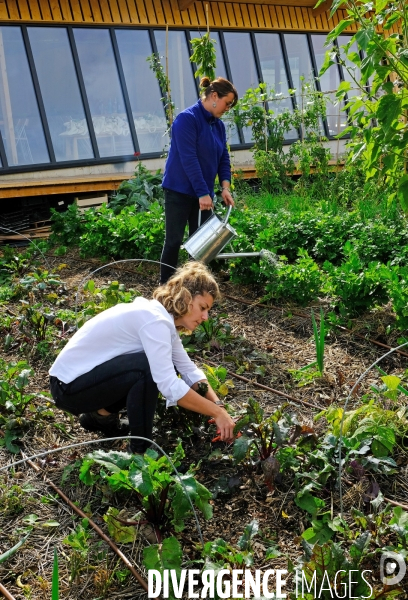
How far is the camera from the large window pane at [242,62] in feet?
33.2

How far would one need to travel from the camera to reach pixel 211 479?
2.71 meters

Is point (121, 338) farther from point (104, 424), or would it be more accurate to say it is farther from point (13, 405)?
point (13, 405)

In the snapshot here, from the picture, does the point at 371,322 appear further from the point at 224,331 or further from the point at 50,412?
the point at 50,412

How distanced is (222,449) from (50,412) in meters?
0.85

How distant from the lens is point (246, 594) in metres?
2.03

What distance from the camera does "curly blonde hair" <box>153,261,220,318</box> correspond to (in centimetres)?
264

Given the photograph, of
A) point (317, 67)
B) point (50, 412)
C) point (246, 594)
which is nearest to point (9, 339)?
point (50, 412)

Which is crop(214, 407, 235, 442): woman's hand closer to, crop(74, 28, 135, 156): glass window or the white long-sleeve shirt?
the white long-sleeve shirt

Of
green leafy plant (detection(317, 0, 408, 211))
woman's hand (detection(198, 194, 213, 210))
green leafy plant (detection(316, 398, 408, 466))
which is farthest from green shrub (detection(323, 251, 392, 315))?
green leafy plant (detection(316, 398, 408, 466))

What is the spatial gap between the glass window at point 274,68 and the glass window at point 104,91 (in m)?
2.59

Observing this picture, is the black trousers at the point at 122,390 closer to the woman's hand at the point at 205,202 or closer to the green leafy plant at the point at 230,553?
the green leafy plant at the point at 230,553

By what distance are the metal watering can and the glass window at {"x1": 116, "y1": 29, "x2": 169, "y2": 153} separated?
504cm

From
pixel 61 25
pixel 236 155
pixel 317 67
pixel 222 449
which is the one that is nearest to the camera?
pixel 222 449

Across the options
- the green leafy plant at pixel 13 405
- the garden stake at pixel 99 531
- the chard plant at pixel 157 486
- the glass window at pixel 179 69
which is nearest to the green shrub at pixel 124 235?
the green leafy plant at pixel 13 405
